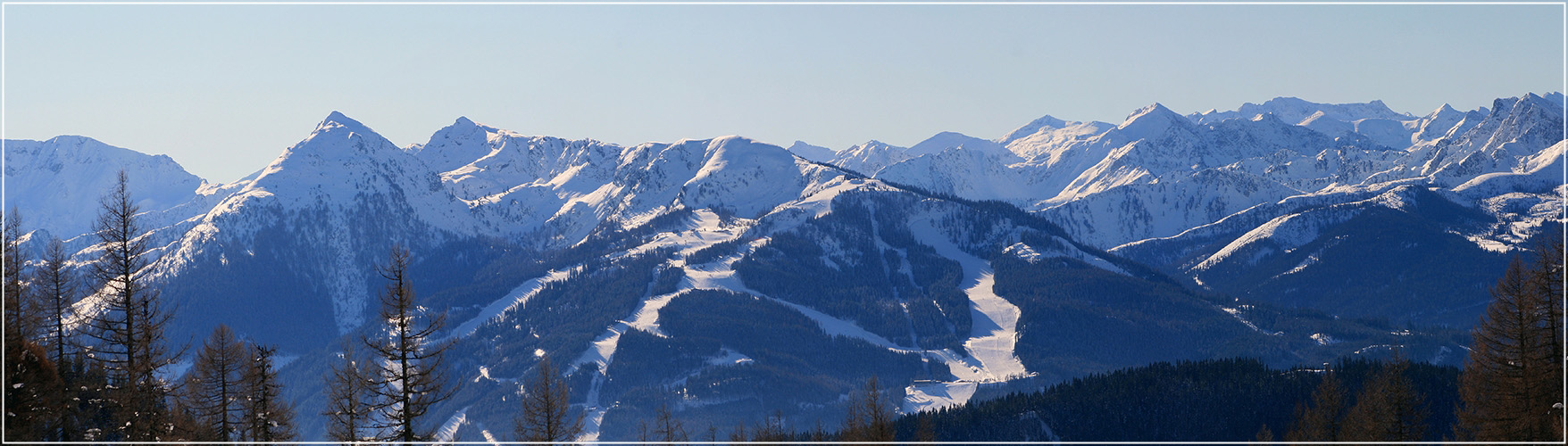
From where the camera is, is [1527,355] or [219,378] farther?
[1527,355]

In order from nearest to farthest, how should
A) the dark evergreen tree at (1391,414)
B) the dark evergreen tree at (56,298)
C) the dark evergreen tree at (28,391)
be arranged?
the dark evergreen tree at (28,391)
the dark evergreen tree at (56,298)
the dark evergreen tree at (1391,414)

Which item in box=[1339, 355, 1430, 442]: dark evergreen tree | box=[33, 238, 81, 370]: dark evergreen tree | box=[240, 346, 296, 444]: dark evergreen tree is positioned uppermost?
box=[33, 238, 81, 370]: dark evergreen tree

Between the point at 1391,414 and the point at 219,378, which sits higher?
the point at 219,378

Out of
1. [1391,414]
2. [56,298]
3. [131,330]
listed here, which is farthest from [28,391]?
[1391,414]

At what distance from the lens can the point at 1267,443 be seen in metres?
102

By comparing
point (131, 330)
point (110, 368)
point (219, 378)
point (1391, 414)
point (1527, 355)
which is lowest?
point (1391, 414)

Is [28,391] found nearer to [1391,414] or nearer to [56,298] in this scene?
[56,298]

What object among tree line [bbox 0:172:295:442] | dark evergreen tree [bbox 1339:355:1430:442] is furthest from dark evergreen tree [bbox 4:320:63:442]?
dark evergreen tree [bbox 1339:355:1430:442]

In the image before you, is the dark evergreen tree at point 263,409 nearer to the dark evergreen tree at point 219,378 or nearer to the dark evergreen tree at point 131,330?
the dark evergreen tree at point 219,378

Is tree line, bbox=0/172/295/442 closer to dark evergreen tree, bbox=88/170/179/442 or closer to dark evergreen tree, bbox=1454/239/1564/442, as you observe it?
dark evergreen tree, bbox=88/170/179/442

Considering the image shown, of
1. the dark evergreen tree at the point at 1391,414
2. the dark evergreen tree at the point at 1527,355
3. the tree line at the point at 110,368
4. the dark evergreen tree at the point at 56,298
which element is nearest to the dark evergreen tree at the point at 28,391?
the tree line at the point at 110,368

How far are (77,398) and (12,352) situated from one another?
4632 millimetres

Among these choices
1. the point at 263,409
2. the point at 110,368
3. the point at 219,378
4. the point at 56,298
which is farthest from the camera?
the point at 219,378

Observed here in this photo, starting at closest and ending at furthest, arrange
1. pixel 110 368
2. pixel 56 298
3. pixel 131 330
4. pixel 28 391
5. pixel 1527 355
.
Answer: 1. pixel 131 330
2. pixel 110 368
3. pixel 28 391
4. pixel 56 298
5. pixel 1527 355
